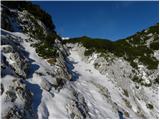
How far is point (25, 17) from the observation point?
32.4 metres

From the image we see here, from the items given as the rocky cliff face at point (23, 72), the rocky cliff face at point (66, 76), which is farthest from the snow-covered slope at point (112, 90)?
the rocky cliff face at point (23, 72)

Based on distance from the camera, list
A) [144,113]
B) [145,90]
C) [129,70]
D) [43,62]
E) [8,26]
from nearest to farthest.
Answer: [43,62], [144,113], [8,26], [145,90], [129,70]

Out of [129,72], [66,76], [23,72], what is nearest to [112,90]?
[66,76]

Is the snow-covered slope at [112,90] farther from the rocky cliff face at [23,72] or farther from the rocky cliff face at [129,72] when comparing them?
the rocky cliff face at [23,72]

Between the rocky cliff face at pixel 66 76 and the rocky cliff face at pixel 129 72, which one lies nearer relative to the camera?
the rocky cliff face at pixel 66 76

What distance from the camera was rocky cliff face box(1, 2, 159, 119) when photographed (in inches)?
663

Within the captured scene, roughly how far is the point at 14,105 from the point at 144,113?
47.3 ft

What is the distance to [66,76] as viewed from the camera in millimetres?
23359

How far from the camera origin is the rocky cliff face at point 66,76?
16828mm

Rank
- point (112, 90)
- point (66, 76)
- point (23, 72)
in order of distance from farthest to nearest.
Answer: point (112, 90), point (66, 76), point (23, 72)

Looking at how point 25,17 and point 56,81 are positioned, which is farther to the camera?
point 25,17

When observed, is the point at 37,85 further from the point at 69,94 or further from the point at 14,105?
the point at 14,105

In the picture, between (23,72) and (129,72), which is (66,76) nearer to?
(23,72)

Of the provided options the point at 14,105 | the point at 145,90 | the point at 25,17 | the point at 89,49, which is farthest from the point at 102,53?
the point at 14,105
